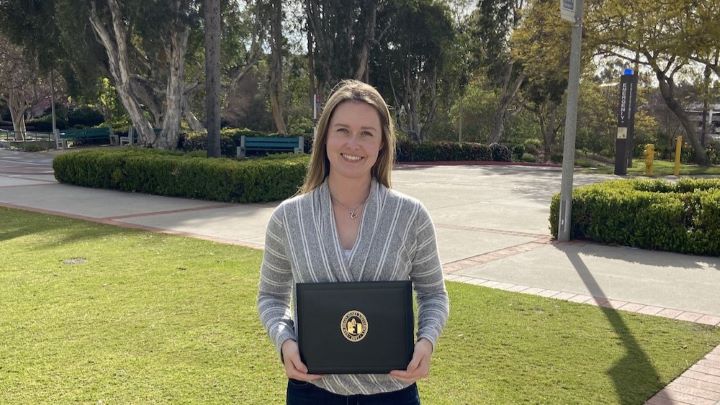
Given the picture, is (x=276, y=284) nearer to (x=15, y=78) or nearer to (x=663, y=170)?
(x=663, y=170)

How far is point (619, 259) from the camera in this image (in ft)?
23.5

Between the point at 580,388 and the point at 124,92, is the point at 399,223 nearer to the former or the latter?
the point at 580,388

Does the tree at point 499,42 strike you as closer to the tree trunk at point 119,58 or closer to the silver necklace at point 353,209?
the tree trunk at point 119,58

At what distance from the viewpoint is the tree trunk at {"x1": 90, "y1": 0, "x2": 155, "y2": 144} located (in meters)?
18.3

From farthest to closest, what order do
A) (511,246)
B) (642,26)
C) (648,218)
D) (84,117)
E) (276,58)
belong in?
1. (84,117)
2. (276,58)
3. (642,26)
4. (511,246)
5. (648,218)

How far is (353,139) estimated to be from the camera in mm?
1880

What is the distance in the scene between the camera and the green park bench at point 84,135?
30.4 m

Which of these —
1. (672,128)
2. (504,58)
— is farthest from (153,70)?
(672,128)

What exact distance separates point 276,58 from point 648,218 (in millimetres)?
22479

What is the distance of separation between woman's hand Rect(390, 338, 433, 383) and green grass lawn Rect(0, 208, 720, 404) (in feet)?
6.10

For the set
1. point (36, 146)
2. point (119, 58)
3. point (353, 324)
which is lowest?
point (36, 146)

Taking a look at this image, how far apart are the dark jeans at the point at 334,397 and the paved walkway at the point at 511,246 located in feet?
7.47

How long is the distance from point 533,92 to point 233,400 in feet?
96.1

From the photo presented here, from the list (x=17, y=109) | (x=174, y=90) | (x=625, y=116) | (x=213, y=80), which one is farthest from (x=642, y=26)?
(x=17, y=109)
